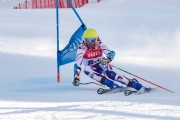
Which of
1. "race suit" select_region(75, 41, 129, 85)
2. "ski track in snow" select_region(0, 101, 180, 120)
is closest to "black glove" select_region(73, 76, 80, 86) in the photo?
"race suit" select_region(75, 41, 129, 85)

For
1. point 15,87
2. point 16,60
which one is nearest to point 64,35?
point 16,60

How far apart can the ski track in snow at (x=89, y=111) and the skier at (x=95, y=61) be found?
4.69ft

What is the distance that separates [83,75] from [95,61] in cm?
157

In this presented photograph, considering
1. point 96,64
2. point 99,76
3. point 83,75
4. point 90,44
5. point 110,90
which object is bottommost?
point 83,75

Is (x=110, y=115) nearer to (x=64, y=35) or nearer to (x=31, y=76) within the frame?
(x=31, y=76)

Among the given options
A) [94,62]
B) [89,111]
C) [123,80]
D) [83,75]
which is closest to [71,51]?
[83,75]

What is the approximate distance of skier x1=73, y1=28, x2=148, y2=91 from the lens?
823 cm

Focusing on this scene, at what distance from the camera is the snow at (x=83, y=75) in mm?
6195

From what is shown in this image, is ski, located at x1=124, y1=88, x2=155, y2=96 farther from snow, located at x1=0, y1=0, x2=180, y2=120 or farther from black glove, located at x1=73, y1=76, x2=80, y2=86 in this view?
black glove, located at x1=73, y1=76, x2=80, y2=86

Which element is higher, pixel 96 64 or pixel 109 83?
pixel 96 64

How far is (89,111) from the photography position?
20.1 ft

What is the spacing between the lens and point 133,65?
10.8 m

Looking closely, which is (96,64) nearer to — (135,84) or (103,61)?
(103,61)

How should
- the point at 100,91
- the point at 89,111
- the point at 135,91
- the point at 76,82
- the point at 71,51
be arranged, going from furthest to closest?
the point at 71,51 → the point at 76,82 → the point at 100,91 → the point at 135,91 → the point at 89,111
